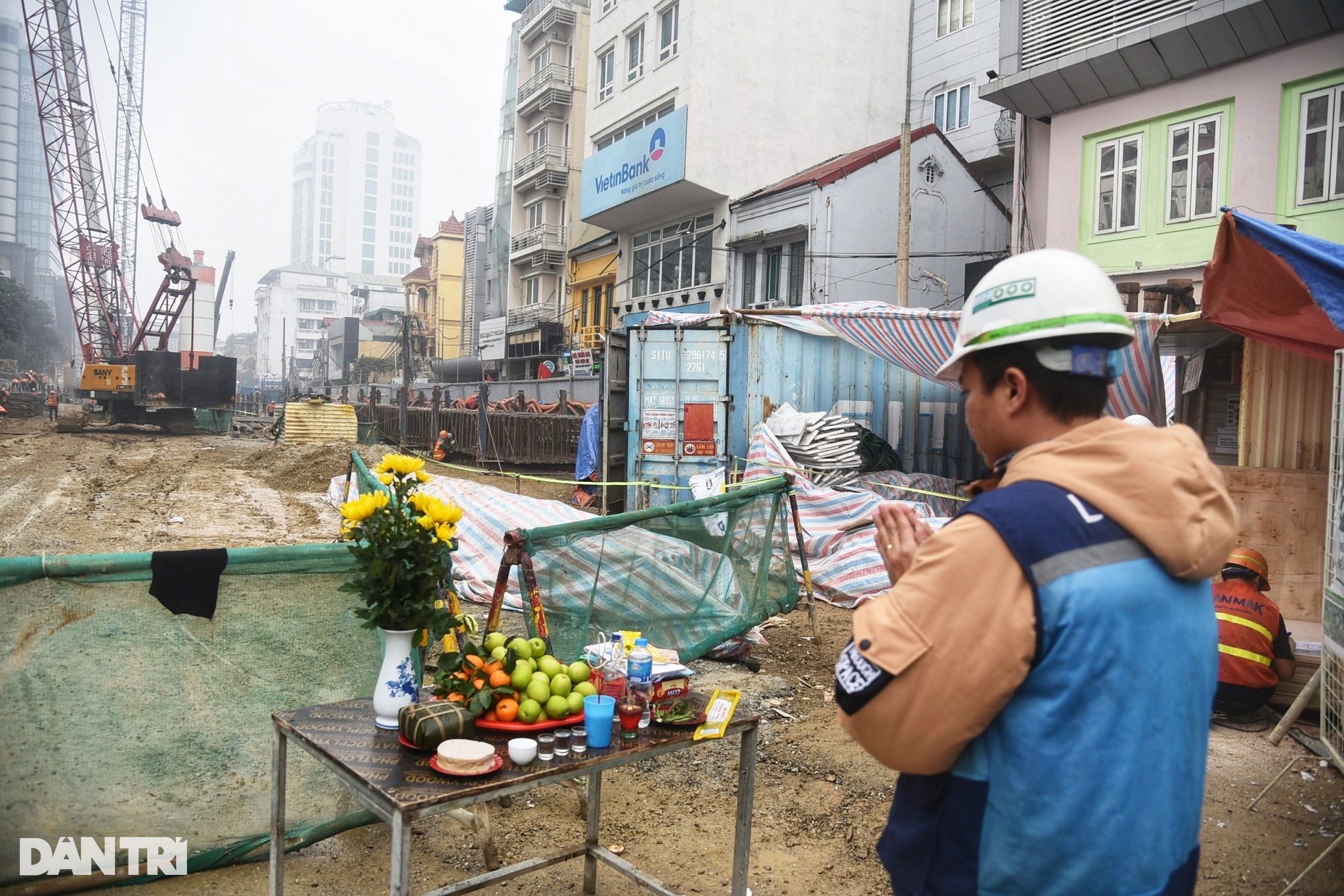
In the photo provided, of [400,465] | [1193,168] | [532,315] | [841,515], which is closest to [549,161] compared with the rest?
[532,315]

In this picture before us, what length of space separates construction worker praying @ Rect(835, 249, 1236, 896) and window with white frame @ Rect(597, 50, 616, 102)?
2939 cm

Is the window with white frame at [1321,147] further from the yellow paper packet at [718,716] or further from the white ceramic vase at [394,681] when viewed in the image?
the white ceramic vase at [394,681]

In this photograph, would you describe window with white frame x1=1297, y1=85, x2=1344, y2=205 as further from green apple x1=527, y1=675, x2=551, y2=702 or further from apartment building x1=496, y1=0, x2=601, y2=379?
apartment building x1=496, y1=0, x2=601, y2=379

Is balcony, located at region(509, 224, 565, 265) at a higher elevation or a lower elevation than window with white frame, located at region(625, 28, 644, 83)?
lower

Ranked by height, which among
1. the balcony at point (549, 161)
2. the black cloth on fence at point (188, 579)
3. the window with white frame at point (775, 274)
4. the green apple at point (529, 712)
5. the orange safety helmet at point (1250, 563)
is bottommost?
the green apple at point (529, 712)

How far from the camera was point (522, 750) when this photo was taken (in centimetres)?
250

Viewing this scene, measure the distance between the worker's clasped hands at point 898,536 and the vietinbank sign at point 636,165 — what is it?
22.5 m

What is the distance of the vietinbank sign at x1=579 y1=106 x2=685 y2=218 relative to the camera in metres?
23.5

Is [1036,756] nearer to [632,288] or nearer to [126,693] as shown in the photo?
[126,693]

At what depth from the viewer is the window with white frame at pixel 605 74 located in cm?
2877

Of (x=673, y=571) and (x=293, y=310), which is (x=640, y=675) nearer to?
(x=673, y=571)

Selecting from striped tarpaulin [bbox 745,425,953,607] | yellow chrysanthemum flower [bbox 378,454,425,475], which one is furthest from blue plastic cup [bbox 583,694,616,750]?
striped tarpaulin [bbox 745,425,953,607]

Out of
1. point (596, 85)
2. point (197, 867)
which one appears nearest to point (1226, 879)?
point (197, 867)

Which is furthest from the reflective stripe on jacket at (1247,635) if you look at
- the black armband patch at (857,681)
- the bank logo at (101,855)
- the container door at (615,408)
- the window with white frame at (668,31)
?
the window with white frame at (668,31)
